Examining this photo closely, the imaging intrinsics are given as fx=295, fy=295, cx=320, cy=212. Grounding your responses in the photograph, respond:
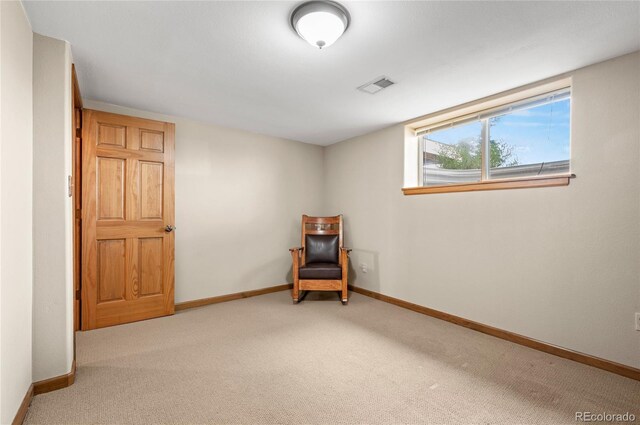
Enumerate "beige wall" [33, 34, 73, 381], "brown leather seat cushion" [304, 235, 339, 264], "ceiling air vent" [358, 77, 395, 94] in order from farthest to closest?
"brown leather seat cushion" [304, 235, 339, 264], "ceiling air vent" [358, 77, 395, 94], "beige wall" [33, 34, 73, 381]

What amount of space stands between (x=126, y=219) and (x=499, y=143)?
3.88 m

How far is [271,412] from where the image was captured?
1686mm

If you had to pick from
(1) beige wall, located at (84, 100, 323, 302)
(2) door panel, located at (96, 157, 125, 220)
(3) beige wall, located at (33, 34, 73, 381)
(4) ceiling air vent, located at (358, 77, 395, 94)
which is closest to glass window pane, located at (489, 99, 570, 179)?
(4) ceiling air vent, located at (358, 77, 395, 94)

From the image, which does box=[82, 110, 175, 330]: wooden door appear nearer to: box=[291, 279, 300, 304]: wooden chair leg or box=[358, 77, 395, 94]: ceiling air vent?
box=[291, 279, 300, 304]: wooden chair leg

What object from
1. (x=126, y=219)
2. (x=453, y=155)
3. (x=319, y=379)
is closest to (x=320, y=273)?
(x=319, y=379)

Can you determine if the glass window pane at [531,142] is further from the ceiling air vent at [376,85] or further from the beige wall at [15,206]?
the beige wall at [15,206]

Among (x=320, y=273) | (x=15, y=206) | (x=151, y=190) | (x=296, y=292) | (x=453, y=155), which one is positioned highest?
(x=453, y=155)

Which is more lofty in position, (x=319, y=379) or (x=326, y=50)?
(x=326, y=50)

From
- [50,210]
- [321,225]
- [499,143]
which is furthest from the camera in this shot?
[321,225]

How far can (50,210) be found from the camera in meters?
1.90

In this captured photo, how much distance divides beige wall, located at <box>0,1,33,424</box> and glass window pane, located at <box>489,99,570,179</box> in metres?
3.64

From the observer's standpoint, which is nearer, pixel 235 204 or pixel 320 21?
pixel 320 21

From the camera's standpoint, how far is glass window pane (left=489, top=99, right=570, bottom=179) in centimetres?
254

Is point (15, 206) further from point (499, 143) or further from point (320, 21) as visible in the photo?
point (499, 143)
